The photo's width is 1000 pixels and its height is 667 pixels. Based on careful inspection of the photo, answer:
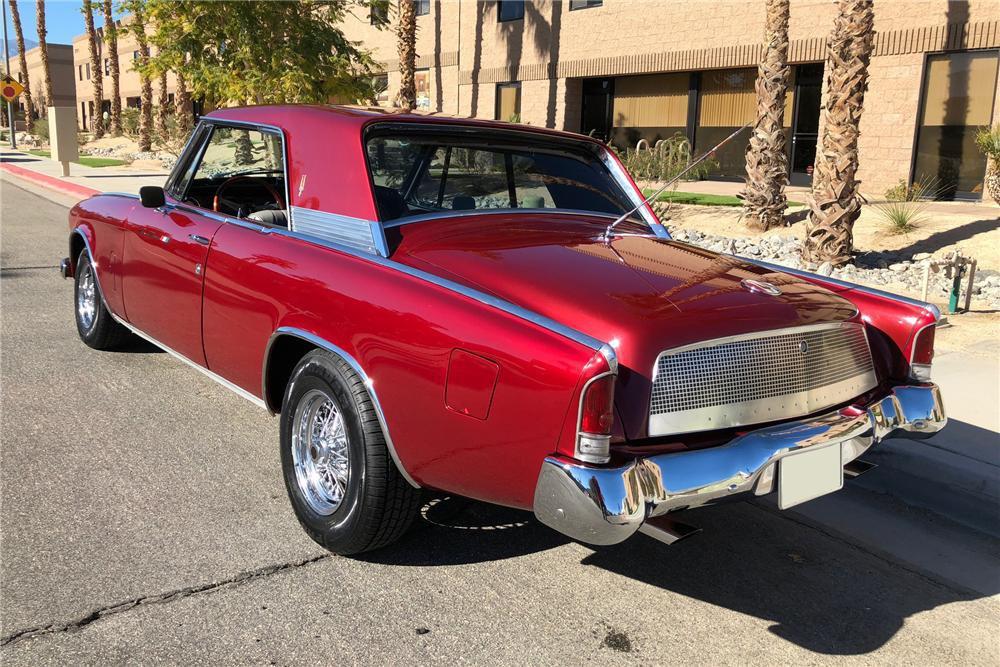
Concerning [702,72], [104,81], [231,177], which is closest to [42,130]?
[104,81]

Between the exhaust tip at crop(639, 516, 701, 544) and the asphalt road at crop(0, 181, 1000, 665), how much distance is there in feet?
1.43

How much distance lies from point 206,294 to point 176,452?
852 mm

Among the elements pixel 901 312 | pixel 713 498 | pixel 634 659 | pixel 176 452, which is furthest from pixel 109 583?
pixel 901 312

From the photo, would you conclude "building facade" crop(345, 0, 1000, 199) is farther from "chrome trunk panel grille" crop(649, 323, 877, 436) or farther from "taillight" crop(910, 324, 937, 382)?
"chrome trunk panel grille" crop(649, 323, 877, 436)

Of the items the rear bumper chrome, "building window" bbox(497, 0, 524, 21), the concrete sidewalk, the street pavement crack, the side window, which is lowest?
the street pavement crack

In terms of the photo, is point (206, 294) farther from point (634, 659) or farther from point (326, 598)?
point (634, 659)

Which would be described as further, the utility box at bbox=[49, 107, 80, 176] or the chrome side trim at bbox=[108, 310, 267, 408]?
the utility box at bbox=[49, 107, 80, 176]

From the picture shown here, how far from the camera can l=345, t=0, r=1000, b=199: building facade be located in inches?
593

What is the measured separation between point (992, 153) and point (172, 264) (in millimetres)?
13308

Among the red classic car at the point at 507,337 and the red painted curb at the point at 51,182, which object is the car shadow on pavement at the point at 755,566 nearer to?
the red classic car at the point at 507,337

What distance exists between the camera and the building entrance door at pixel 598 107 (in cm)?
2216

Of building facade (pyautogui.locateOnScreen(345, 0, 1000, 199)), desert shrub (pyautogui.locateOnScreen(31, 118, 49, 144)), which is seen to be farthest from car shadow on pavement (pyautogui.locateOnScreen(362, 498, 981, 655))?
desert shrub (pyautogui.locateOnScreen(31, 118, 49, 144))

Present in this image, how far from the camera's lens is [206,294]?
13.3ft

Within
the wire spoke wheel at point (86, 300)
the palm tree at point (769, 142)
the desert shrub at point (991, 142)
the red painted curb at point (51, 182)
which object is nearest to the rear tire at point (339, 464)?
the wire spoke wheel at point (86, 300)
